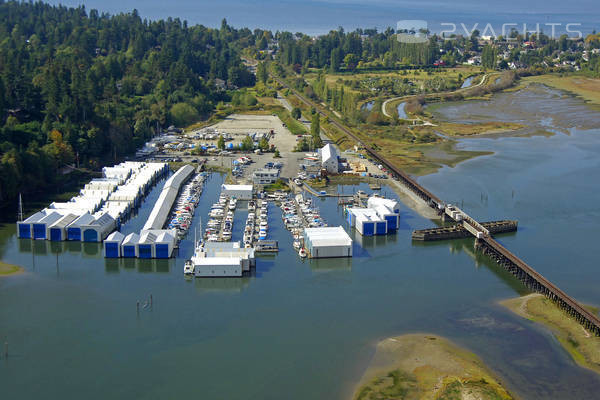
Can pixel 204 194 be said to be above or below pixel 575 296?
above

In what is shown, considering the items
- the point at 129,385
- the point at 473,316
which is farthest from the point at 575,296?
the point at 129,385

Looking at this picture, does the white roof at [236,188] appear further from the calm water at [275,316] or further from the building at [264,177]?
the calm water at [275,316]

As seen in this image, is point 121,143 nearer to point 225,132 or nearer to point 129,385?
point 225,132

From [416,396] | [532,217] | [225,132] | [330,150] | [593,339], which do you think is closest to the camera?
[416,396]

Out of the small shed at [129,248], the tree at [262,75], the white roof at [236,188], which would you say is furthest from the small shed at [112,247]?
the tree at [262,75]

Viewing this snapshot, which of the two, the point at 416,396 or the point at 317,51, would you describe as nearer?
the point at 416,396
